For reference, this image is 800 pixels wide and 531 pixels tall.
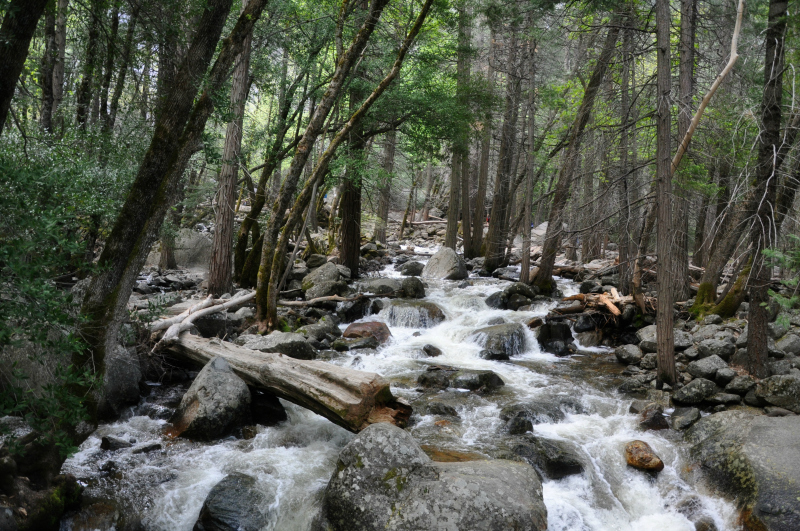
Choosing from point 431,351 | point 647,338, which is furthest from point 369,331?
point 647,338

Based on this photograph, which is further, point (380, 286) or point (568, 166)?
point (380, 286)

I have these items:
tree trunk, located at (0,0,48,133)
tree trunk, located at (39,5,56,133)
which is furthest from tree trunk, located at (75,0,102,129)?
tree trunk, located at (0,0,48,133)

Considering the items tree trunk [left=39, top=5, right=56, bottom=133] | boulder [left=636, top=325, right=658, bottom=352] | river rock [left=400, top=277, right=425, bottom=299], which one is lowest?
boulder [left=636, top=325, right=658, bottom=352]

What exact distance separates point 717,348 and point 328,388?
6.60 m

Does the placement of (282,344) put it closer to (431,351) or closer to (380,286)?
(431,351)

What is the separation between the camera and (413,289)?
1419 cm

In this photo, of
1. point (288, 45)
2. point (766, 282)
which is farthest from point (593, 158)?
point (288, 45)

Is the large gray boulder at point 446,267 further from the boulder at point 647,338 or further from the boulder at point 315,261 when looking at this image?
the boulder at point 647,338

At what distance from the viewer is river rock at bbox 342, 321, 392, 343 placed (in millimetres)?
11133

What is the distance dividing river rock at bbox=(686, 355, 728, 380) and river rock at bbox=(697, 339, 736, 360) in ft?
1.74

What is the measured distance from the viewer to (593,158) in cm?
793

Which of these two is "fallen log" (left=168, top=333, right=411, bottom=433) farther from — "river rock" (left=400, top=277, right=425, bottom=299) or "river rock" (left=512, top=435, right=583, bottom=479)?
"river rock" (left=400, top=277, right=425, bottom=299)

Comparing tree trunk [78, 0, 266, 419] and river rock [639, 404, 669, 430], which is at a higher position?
tree trunk [78, 0, 266, 419]

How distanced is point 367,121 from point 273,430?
8.72 m
